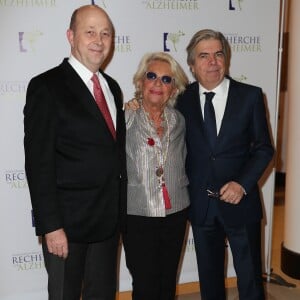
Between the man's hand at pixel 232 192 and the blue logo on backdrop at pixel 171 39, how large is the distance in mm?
1139

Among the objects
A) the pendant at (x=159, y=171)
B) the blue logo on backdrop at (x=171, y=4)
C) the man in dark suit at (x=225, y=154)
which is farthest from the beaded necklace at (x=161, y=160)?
the blue logo on backdrop at (x=171, y=4)

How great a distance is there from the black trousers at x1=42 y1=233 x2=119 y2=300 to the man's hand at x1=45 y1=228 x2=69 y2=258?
6cm

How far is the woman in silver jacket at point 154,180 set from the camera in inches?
85.2

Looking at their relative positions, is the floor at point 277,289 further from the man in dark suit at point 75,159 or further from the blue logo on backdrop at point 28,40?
the blue logo on backdrop at point 28,40

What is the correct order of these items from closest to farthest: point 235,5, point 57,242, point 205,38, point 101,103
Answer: point 57,242 → point 101,103 → point 205,38 → point 235,5

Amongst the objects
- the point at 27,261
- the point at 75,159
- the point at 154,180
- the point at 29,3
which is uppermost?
the point at 29,3

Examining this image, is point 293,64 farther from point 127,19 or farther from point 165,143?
point 165,143

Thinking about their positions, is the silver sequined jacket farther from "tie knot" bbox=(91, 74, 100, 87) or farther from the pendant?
"tie knot" bbox=(91, 74, 100, 87)

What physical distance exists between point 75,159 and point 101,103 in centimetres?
29

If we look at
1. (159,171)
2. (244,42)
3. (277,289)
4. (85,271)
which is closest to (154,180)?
(159,171)

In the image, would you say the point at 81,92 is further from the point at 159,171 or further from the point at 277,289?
the point at 277,289

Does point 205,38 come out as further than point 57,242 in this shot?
Yes

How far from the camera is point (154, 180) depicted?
2168mm

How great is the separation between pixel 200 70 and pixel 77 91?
2.33 ft
